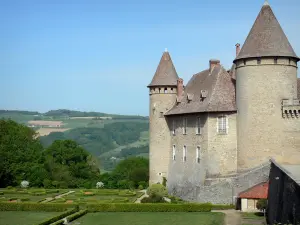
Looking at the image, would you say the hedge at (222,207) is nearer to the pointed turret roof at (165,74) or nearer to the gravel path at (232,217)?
the gravel path at (232,217)

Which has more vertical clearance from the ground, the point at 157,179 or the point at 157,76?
the point at 157,76

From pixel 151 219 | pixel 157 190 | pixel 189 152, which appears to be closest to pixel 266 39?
pixel 189 152

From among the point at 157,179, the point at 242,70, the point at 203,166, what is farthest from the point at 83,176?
the point at 242,70

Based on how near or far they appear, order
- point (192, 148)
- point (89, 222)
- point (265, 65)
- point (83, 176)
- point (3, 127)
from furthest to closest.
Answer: point (83, 176), point (3, 127), point (192, 148), point (265, 65), point (89, 222)

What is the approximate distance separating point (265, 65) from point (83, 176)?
1841 inches

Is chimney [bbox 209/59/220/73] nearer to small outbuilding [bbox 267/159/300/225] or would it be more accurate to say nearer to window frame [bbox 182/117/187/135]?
window frame [bbox 182/117/187/135]

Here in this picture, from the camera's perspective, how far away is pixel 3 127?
259 ft

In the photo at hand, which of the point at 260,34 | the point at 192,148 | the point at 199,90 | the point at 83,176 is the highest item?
the point at 260,34

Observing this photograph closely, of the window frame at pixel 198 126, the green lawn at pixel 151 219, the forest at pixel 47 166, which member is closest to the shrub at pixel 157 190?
the green lawn at pixel 151 219

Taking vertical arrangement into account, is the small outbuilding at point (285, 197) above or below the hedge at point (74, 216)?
above

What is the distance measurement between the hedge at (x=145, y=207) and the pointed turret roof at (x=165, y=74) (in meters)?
16.5

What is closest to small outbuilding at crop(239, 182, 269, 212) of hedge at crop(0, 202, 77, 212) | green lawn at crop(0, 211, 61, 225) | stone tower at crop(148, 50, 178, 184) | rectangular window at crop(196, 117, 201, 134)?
rectangular window at crop(196, 117, 201, 134)

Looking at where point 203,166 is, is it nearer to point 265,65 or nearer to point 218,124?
point 218,124

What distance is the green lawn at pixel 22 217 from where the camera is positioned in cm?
3938
